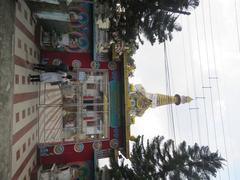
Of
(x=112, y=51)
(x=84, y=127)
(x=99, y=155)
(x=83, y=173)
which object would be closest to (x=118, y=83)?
(x=112, y=51)

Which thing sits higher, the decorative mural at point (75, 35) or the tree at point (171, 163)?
the decorative mural at point (75, 35)

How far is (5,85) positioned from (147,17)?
19.1 ft

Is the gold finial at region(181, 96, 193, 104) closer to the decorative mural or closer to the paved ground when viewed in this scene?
the decorative mural

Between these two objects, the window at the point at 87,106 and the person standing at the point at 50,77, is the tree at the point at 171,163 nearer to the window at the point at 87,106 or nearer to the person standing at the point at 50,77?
the window at the point at 87,106

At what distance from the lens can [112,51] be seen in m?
14.1

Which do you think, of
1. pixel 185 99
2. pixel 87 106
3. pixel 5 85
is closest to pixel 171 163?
pixel 87 106

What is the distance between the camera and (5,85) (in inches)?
291

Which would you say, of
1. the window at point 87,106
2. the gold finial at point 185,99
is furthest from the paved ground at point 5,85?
the gold finial at point 185,99

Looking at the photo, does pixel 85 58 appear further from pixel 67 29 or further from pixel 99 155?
pixel 99 155

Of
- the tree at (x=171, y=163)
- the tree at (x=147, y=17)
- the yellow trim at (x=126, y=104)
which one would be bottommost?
the tree at (x=171, y=163)

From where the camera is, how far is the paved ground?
7.26 metres

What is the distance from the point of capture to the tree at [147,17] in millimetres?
10062

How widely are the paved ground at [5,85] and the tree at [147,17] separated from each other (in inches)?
154

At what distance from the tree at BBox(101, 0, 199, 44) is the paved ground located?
3.91 m
